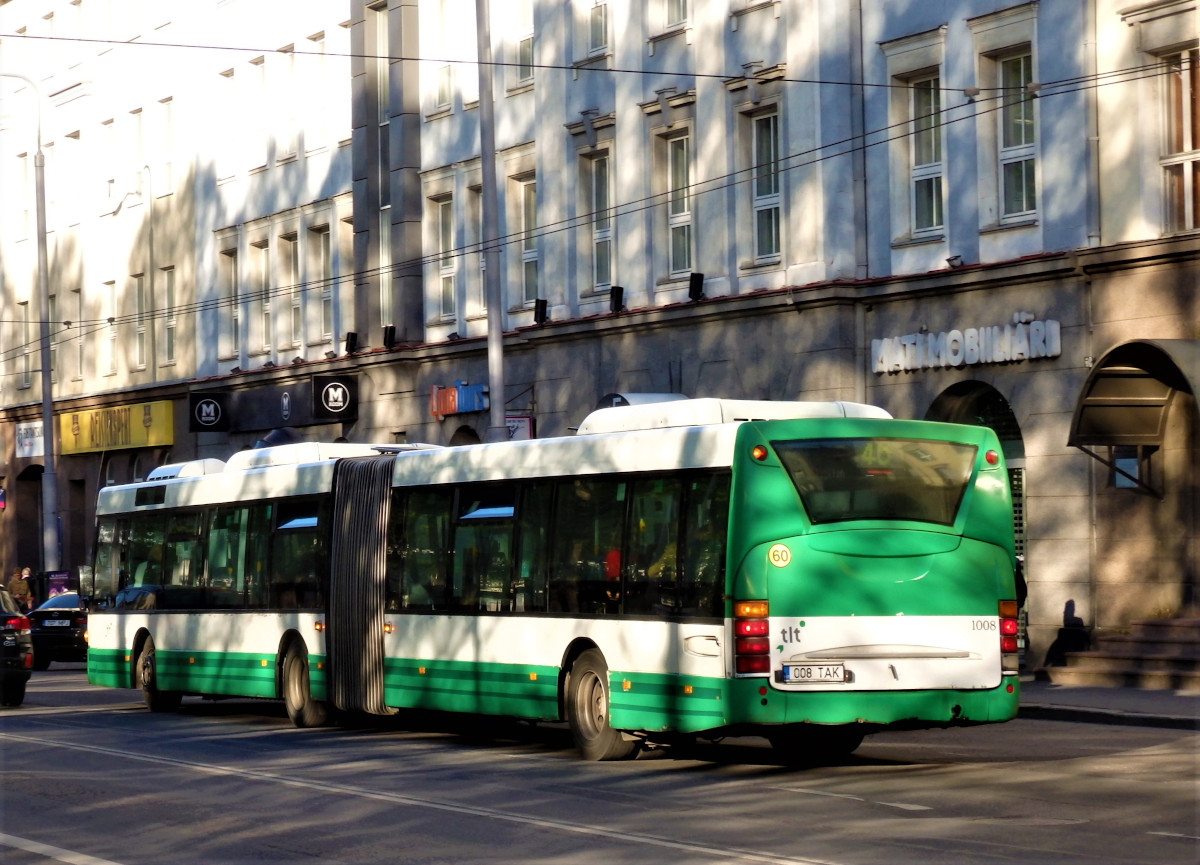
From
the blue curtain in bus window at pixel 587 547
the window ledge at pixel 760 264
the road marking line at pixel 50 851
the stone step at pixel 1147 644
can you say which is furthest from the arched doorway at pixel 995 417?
the road marking line at pixel 50 851

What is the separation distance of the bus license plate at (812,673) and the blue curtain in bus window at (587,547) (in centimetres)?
209

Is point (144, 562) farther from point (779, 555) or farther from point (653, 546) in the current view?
point (779, 555)

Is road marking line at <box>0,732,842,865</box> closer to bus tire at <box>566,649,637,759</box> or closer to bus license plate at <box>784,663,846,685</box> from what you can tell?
bus tire at <box>566,649,637,759</box>

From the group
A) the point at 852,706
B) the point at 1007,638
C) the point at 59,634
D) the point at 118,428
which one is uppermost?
the point at 118,428

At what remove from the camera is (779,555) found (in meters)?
15.1

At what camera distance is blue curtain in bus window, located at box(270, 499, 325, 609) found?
2181 cm

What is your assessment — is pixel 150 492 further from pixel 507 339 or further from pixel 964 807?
pixel 964 807

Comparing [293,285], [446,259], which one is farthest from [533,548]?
[293,285]

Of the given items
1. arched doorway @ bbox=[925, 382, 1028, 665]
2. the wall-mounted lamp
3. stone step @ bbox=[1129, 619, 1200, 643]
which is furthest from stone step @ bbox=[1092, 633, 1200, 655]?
the wall-mounted lamp

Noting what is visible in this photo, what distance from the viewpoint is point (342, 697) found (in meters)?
21.1

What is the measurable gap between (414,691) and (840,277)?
11518 millimetres

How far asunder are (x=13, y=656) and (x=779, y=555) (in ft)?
43.4

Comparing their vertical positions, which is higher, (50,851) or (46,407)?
(46,407)

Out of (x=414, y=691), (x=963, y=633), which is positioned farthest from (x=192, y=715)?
(x=963, y=633)
